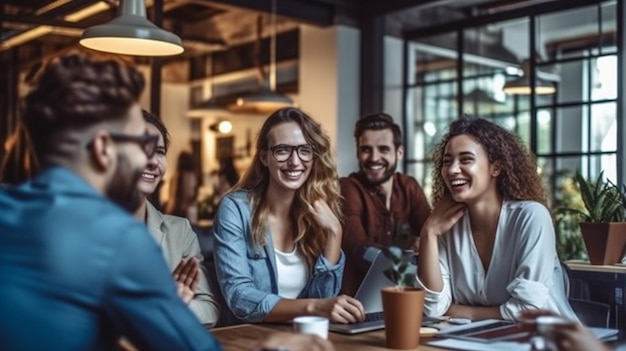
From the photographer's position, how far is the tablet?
65.6 inches

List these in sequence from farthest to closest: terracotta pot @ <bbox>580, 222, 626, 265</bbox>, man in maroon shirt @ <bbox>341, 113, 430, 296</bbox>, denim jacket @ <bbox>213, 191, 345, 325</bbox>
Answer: man in maroon shirt @ <bbox>341, 113, 430, 296</bbox> < terracotta pot @ <bbox>580, 222, 626, 265</bbox> < denim jacket @ <bbox>213, 191, 345, 325</bbox>

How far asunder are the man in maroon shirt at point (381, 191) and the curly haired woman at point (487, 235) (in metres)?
1.16

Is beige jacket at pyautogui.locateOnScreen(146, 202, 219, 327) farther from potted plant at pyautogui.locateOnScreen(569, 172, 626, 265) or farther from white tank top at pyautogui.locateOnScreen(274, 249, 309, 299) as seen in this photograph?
potted plant at pyautogui.locateOnScreen(569, 172, 626, 265)

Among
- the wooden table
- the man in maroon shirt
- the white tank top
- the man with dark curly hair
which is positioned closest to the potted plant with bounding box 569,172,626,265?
the man in maroon shirt

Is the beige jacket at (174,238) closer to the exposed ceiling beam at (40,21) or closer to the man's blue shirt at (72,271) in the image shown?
the man's blue shirt at (72,271)

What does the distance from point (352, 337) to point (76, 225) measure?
34.7 inches

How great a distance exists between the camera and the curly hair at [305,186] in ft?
8.00

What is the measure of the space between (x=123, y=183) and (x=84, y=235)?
0.57ft

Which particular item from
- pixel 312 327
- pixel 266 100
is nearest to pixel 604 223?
pixel 312 327

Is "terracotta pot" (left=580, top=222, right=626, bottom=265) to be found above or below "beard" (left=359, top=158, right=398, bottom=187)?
below

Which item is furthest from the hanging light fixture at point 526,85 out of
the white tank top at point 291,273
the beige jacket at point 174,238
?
the beige jacket at point 174,238

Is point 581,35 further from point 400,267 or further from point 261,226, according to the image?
point 400,267

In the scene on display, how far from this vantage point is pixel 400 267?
1622mm

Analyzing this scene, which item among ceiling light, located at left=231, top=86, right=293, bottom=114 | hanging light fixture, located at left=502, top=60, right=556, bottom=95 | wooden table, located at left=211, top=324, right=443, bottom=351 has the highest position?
hanging light fixture, located at left=502, top=60, right=556, bottom=95
